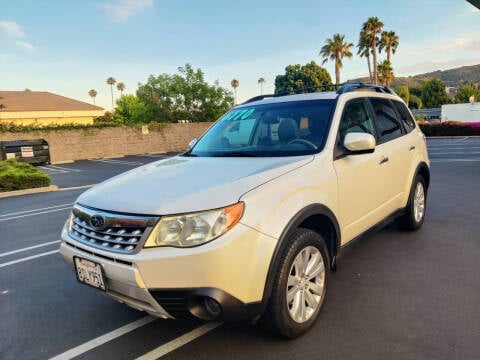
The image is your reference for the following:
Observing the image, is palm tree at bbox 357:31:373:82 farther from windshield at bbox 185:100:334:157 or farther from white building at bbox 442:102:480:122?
windshield at bbox 185:100:334:157

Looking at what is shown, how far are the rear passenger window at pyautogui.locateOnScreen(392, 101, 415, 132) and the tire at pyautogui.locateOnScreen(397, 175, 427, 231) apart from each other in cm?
64

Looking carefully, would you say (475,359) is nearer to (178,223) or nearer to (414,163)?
(178,223)

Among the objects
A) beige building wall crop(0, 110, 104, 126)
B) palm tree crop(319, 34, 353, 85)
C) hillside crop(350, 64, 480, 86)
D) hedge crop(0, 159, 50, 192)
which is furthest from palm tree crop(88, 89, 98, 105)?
hillside crop(350, 64, 480, 86)

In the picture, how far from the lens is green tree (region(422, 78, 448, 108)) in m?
72.8

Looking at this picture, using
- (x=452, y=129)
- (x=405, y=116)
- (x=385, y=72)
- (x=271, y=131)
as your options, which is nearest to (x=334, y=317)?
(x=271, y=131)

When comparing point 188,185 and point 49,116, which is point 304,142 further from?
point 49,116

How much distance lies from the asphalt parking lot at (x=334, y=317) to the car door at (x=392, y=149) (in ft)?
2.04

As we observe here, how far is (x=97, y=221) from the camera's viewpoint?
246cm

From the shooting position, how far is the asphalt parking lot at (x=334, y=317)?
2.57 metres

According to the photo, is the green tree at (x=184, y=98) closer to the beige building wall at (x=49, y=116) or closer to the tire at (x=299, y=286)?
the beige building wall at (x=49, y=116)

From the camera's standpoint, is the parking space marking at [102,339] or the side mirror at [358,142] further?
the side mirror at [358,142]

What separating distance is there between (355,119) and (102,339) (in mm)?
2912

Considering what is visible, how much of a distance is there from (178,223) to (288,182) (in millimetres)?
829

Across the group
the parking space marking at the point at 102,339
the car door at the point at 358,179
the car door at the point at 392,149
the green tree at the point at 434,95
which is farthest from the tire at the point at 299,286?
the green tree at the point at 434,95
